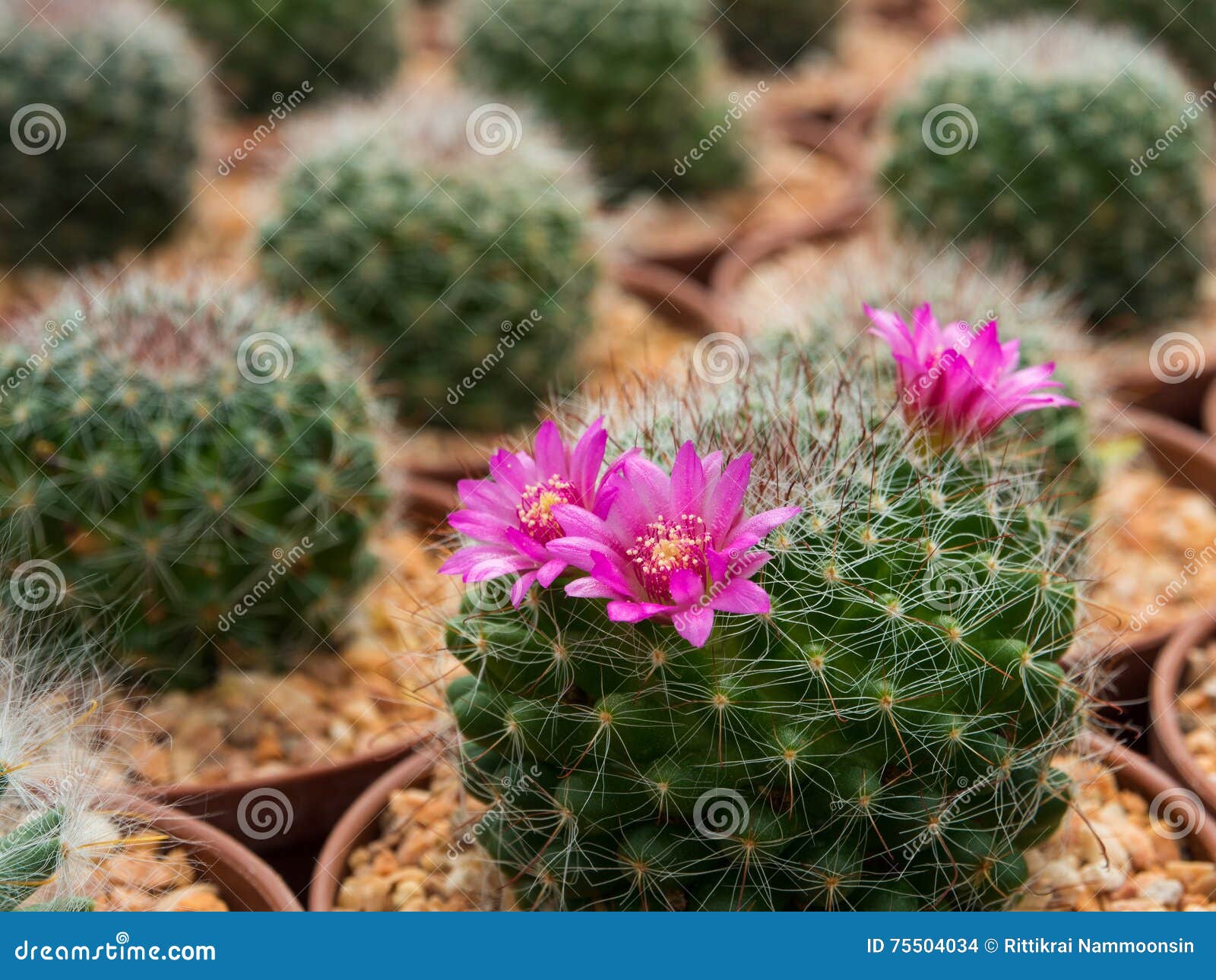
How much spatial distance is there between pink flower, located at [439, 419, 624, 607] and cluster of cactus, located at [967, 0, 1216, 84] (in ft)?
15.2

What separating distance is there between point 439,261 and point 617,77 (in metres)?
1.87

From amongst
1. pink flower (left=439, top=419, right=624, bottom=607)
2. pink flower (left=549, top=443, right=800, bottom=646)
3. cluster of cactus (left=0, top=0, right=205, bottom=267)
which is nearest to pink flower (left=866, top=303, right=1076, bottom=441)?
pink flower (left=549, top=443, right=800, bottom=646)

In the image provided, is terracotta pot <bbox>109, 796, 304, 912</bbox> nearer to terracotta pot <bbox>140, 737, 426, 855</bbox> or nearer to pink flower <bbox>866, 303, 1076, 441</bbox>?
terracotta pot <bbox>140, 737, 426, 855</bbox>

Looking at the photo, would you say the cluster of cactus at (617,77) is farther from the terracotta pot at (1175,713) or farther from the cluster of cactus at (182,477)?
the terracotta pot at (1175,713)

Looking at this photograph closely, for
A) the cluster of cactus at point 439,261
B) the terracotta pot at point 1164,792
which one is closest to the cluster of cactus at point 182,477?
the cluster of cactus at point 439,261

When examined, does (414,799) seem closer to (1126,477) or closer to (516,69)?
(1126,477)

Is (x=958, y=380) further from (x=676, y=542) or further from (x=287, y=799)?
(x=287, y=799)

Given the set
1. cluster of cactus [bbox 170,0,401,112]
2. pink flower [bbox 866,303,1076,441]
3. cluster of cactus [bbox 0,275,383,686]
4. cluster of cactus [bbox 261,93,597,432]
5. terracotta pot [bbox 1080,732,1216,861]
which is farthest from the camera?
cluster of cactus [bbox 170,0,401,112]

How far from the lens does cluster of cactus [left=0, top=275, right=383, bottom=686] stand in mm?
2605

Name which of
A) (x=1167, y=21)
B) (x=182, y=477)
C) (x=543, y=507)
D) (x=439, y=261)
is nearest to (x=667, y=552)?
(x=543, y=507)

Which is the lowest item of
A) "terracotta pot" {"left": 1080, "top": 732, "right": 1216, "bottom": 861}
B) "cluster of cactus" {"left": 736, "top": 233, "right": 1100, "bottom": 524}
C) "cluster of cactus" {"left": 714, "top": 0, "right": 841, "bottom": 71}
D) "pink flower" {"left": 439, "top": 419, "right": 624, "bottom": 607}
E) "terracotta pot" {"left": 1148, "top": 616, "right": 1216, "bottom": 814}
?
"pink flower" {"left": 439, "top": 419, "right": 624, "bottom": 607}

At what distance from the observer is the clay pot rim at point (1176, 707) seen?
7.93ft

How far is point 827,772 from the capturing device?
1782 mm

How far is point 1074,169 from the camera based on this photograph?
420cm
